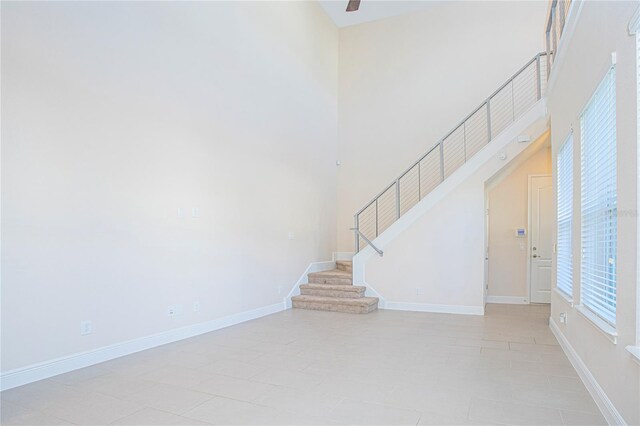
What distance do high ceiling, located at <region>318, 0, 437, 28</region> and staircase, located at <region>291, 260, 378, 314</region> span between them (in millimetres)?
5488

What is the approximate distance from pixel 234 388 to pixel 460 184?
15.4 ft

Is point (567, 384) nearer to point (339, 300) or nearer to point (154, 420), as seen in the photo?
point (154, 420)

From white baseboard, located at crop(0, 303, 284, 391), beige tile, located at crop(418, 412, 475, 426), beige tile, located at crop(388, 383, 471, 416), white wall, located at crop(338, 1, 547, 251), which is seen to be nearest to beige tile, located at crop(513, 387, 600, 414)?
beige tile, located at crop(388, 383, 471, 416)

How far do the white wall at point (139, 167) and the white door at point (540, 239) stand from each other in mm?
4393

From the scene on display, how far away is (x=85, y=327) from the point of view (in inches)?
145

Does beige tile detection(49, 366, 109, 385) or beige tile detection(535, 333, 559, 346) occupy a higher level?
beige tile detection(535, 333, 559, 346)

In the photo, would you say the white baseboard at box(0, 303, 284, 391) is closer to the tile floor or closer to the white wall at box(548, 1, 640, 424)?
the tile floor

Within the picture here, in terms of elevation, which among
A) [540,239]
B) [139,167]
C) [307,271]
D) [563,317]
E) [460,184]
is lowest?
[563,317]

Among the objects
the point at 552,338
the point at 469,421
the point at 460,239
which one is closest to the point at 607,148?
the point at 469,421

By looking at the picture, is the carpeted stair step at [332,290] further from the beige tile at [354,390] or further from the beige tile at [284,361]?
the beige tile at [354,390]

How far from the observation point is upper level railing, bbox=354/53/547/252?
7.59m

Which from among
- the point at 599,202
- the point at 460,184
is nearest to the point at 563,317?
the point at 599,202

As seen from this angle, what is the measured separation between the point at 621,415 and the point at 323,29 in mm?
8183

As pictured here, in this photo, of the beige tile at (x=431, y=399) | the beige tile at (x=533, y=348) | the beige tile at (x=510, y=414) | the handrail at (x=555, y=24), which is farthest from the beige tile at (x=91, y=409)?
the handrail at (x=555, y=24)
